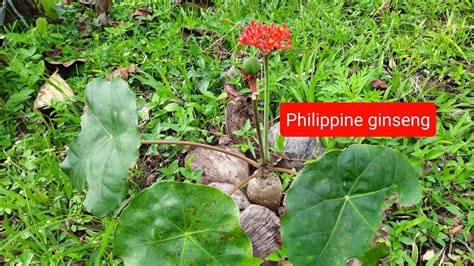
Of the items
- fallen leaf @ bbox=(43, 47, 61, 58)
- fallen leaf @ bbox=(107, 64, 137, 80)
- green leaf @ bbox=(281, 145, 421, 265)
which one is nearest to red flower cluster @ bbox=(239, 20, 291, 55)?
green leaf @ bbox=(281, 145, 421, 265)

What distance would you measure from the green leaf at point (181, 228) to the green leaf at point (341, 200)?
15 centimetres

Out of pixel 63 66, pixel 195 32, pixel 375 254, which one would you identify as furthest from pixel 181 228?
pixel 195 32

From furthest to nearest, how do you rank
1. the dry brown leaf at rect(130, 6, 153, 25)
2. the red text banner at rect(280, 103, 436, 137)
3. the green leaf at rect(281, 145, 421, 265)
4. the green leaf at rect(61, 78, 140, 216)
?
the dry brown leaf at rect(130, 6, 153, 25), the red text banner at rect(280, 103, 436, 137), the green leaf at rect(61, 78, 140, 216), the green leaf at rect(281, 145, 421, 265)

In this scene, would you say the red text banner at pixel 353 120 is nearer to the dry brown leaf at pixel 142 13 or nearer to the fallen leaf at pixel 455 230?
the fallen leaf at pixel 455 230

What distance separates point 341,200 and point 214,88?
3.74 feet

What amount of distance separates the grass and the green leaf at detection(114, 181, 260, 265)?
32 cm

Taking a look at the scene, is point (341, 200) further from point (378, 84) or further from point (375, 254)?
point (378, 84)

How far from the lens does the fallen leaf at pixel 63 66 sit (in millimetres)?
2381

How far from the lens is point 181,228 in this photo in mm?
1283

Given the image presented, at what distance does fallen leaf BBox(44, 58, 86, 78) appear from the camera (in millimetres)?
2381

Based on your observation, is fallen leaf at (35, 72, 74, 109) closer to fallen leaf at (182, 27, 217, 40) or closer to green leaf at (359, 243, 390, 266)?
fallen leaf at (182, 27, 217, 40)

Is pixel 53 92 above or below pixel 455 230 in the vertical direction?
above

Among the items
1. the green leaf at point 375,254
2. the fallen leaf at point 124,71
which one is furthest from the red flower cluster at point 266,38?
the fallen leaf at point 124,71

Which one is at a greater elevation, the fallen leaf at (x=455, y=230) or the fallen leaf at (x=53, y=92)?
the fallen leaf at (x=53, y=92)
